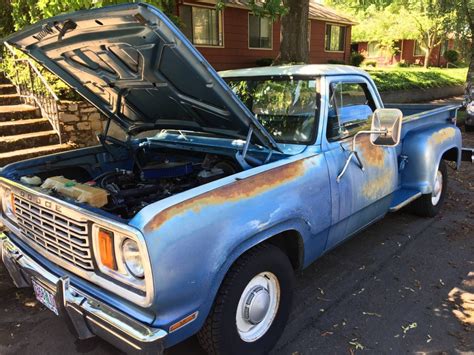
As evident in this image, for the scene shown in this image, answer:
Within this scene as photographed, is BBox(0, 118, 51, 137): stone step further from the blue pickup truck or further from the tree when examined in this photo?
the tree

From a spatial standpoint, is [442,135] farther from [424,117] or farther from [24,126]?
[24,126]

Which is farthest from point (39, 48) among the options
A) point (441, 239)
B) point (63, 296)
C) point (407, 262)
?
point (441, 239)

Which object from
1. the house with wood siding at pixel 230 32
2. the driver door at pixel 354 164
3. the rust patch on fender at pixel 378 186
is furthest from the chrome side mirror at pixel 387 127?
the house with wood siding at pixel 230 32

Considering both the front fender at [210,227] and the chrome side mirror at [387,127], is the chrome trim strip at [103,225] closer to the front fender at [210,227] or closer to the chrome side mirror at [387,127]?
the front fender at [210,227]

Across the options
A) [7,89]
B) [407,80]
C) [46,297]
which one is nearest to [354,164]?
[46,297]

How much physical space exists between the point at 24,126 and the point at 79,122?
1.02 meters

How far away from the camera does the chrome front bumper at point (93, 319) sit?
2.04 meters

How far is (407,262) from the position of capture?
4133 mm

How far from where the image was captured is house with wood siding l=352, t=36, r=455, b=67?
118ft

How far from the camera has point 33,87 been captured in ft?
27.0

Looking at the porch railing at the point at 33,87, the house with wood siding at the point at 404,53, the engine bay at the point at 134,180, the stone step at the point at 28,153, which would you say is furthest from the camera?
the house with wood siding at the point at 404,53

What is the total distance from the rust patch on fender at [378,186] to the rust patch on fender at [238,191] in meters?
0.98

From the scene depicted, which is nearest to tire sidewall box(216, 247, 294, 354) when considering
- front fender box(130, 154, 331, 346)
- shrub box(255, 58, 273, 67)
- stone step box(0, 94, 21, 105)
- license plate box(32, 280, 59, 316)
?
front fender box(130, 154, 331, 346)

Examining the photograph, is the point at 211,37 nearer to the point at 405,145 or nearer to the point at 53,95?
the point at 53,95
